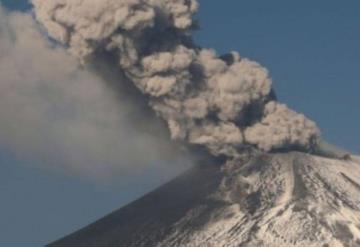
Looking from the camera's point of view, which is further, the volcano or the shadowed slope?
the shadowed slope

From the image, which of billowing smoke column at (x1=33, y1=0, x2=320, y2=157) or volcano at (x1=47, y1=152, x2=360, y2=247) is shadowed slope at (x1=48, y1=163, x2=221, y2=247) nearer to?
volcano at (x1=47, y1=152, x2=360, y2=247)

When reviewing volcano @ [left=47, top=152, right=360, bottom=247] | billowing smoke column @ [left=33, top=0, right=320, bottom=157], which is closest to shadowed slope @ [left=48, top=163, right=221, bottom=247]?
volcano @ [left=47, top=152, right=360, bottom=247]

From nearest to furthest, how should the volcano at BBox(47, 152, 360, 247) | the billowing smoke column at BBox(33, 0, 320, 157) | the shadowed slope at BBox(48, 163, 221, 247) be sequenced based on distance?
the billowing smoke column at BBox(33, 0, 320, 157) < the volcano at BBox(47, 152, 360, 247) < the shadowed slope at BBox(48, 163, 221, 247)

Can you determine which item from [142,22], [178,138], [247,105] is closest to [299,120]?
[247,105]

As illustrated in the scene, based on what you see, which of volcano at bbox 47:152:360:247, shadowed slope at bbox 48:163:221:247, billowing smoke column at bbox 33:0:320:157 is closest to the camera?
billowing smoke column at bbox 33:0:320:157

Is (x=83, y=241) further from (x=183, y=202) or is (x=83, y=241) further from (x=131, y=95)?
(x=131, y=95)
